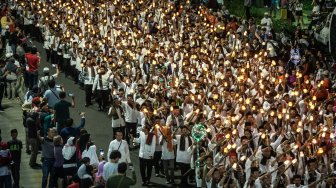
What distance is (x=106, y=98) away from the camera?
30469 mm

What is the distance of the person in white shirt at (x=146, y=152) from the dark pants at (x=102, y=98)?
580cm

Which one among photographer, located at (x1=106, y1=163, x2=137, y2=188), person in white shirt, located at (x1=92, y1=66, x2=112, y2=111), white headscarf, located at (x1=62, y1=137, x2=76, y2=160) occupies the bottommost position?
photographer, located at (x1=106, y1=163, x2=137, y2=188)

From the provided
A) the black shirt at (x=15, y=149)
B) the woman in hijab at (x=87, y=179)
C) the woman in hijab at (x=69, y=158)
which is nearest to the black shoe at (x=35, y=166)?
the black shirt at (x=15, y=149)

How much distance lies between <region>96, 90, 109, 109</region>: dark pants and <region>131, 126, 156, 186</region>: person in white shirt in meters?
5.80

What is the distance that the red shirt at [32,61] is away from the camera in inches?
1182

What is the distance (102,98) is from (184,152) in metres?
6.76

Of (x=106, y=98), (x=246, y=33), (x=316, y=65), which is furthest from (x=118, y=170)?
(x=246, y=33)

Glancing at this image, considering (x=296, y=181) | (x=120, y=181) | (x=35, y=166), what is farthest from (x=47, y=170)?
(x=296, y=181)

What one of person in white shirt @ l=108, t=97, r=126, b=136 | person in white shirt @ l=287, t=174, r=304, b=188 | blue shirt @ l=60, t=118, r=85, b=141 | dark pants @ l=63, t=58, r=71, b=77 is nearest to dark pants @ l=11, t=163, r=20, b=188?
blue shirt @ l=60, t=118, r=85, b=141

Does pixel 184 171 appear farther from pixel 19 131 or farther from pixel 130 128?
pixel 19 131

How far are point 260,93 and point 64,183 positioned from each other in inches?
284

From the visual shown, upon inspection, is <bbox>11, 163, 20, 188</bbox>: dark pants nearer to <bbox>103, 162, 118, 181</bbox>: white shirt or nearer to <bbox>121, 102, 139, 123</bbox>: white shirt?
<bbox>103, 162, 118, 181</bbox>: white shirt

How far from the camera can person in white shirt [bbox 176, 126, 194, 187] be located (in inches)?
955

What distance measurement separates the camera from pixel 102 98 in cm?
3044
